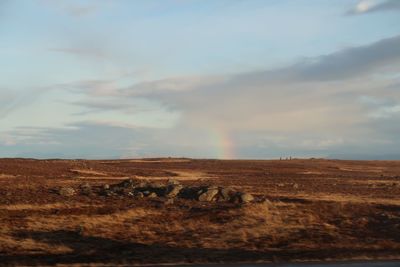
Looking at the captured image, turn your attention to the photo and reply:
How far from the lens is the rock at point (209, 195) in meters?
35.3

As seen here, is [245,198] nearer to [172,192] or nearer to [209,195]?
[209,195]

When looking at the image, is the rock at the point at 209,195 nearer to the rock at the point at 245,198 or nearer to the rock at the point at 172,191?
the rock at the point at 245,198

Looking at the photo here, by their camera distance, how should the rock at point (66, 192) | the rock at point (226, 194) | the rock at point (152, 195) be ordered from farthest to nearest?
the rock at point (66, 192) < the rock at point (152, 195) < the rock at point (226, 194)

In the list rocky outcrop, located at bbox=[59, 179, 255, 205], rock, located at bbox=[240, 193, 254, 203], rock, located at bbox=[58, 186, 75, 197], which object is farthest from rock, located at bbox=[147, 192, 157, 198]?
rock, located at bbox=[240, 193, 254, 203]

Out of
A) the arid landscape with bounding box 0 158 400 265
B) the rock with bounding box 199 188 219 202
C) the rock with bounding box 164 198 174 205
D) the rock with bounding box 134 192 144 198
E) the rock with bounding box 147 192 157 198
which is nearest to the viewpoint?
the arid landscape with bounding box 0 158 400 265

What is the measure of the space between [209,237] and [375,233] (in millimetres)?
6623

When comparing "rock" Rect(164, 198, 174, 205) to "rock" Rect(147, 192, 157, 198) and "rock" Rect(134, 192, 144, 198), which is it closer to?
"rock" Rect(147, 192, 157, 198)

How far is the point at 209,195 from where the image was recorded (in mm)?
35781

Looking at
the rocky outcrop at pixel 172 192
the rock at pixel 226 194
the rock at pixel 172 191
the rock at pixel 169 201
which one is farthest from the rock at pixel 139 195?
the rock at pixel 226 194

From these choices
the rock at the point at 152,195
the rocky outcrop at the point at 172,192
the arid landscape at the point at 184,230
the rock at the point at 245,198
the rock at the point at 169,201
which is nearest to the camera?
the arid landscape at the point at 184,230

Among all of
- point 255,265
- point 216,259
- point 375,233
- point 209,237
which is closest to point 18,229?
point 209,237

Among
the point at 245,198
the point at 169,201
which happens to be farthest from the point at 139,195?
the point at 245,198

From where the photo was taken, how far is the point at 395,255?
16.9m

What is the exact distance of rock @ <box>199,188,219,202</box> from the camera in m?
35.3
